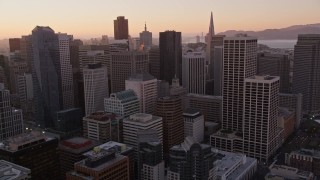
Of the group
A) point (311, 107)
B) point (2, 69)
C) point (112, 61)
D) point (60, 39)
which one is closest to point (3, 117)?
point (60, 39)

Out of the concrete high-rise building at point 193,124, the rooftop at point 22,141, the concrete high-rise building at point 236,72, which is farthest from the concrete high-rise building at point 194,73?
the rooftop at point 22,141

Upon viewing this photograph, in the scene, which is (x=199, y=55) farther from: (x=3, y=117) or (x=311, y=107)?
(x=3, y=117)

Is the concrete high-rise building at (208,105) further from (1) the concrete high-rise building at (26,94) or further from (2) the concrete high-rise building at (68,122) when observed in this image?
(1) the concrete high-rise building at (26,94)

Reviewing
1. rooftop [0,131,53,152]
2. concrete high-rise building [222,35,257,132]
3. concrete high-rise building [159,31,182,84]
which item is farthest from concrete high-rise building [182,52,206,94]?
rooftop [0,131,53,152]

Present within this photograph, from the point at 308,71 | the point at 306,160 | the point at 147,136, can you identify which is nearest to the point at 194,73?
the point at 308,71

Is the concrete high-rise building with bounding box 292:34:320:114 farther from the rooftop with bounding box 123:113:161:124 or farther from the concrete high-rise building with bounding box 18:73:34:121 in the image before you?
the concrete high-rise building with bounding box 18:73:34:121
